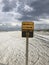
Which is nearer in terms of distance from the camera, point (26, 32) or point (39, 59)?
point (26, 32)

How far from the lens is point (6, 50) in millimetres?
16438

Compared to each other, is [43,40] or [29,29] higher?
[29,29]

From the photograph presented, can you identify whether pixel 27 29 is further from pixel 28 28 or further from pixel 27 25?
pixel 27 25

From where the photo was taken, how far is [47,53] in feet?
54.4

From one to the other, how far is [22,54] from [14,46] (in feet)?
Answer: 4.32

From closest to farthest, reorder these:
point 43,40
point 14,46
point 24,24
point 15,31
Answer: point 24,24, point 14,46, point 43,40, point 15,31

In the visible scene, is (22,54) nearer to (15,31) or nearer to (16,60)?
(16,60)

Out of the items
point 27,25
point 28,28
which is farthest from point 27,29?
point 27,25

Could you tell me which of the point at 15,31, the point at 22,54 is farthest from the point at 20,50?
the point at 15,31

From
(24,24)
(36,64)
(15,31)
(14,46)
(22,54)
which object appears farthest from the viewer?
(15,31)

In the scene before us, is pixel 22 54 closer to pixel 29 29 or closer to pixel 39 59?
pixel 39 59

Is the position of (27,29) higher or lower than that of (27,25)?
lower

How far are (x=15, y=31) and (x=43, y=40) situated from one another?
3.71m

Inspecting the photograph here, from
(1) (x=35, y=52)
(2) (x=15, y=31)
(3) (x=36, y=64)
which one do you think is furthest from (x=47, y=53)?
(2) (x=15, y=31)
